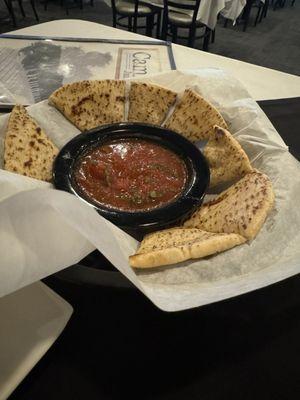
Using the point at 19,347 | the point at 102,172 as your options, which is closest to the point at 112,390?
the point at 19,347

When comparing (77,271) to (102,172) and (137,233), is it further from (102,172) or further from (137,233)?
(102,172)

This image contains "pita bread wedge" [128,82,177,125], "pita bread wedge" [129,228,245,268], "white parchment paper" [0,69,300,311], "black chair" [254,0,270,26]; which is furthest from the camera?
"black chair" [254,0,270,26]

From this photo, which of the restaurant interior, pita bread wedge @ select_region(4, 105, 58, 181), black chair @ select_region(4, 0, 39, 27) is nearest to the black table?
the restaurant interior

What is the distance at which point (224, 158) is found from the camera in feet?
5.49

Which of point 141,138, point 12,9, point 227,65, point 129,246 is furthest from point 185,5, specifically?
point 129,246

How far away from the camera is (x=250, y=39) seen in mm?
6758

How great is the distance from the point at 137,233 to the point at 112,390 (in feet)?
1.95

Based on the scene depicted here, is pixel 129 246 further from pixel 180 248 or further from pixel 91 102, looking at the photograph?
pixel 91 102

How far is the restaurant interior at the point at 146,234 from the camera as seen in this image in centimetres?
94

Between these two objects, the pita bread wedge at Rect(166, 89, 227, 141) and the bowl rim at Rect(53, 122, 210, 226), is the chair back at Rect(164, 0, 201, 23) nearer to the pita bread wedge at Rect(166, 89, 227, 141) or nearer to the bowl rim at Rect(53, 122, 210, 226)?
the pita bread wedge at Rect(166, 89, 227, 141)

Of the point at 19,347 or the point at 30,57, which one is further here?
the point at 30,57

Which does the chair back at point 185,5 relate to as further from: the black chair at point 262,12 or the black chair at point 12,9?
the black chair at point 262,12

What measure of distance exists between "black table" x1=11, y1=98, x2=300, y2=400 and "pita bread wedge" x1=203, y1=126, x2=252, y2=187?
653 mm

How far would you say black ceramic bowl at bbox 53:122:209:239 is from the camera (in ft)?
4.41
